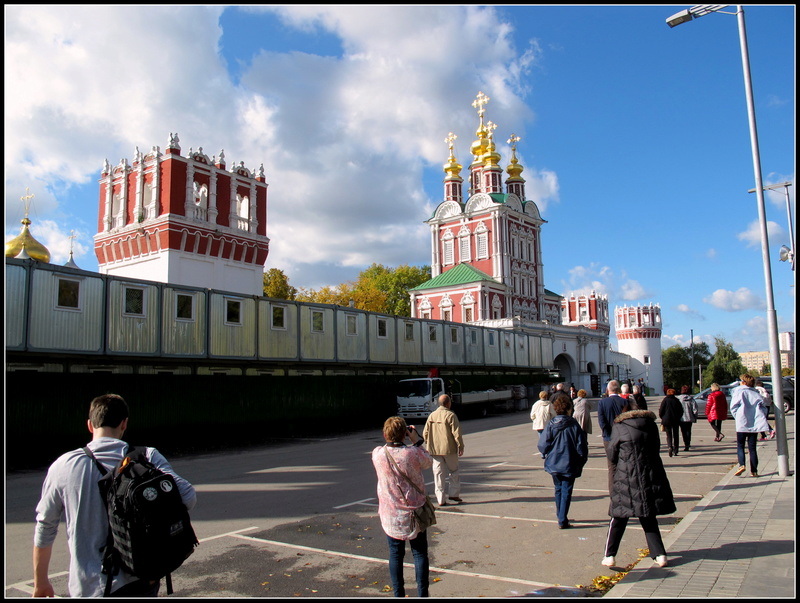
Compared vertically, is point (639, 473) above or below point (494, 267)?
below

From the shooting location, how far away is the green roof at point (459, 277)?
67688 mm

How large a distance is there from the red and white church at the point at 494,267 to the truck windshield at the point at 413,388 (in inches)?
1335

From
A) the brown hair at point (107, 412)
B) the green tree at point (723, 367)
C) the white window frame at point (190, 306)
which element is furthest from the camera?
the green tree at point (723, 367)

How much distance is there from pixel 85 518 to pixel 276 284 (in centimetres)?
6641

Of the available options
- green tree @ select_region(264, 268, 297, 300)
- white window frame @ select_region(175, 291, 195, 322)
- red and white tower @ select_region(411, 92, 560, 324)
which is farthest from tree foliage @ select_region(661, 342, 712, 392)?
white window frame @ select_region(175, 291, 195, 322)

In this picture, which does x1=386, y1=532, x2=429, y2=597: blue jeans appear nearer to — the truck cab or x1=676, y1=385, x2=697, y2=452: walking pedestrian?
x1=676, y1=385, x2=697, y2=452: walking pedestrian

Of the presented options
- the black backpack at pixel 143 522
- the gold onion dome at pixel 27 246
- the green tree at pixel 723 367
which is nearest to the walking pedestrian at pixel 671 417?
the black backpack at pixel 143 522

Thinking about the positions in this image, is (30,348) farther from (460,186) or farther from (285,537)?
(460,186)

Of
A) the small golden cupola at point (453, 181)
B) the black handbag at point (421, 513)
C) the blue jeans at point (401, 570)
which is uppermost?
the small golden cupola at point (453, 181)

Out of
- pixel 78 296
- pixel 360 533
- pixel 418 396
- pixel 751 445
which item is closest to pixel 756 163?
pixel 751 445

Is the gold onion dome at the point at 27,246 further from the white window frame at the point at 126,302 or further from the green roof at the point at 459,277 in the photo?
the green roof at the point at 459,277

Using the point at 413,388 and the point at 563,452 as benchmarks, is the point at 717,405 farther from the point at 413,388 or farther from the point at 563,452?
the point at 413,388

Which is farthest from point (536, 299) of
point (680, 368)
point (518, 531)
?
point (518, 531)

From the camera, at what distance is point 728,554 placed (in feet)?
21.0
